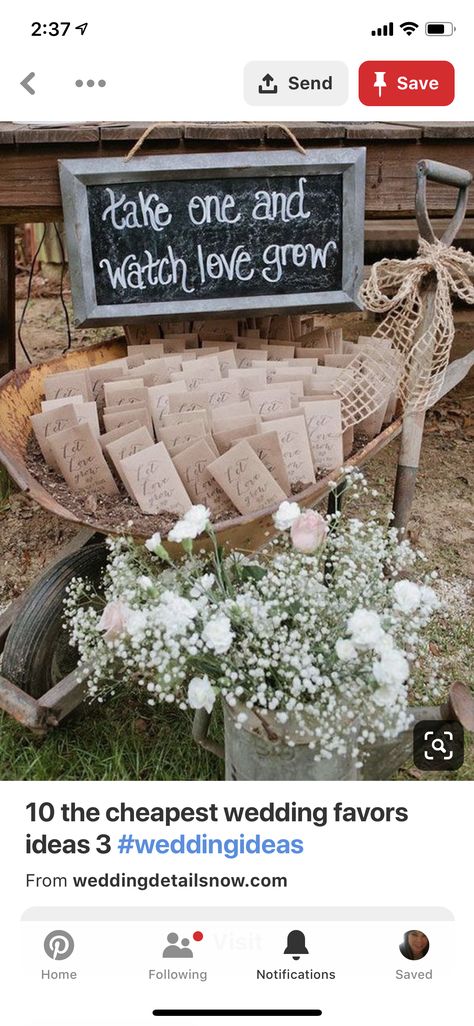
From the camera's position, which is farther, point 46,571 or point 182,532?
point 46,571

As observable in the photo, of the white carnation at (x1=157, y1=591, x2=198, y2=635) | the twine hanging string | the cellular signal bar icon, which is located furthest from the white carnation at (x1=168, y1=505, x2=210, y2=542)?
the cellular signal bar icon

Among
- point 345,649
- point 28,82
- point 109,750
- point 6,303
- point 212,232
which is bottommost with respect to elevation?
point 109,750

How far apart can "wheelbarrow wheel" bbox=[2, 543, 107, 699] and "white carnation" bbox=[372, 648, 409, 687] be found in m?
0.98

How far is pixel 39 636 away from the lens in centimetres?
222

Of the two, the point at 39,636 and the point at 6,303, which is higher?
the point at 6,303

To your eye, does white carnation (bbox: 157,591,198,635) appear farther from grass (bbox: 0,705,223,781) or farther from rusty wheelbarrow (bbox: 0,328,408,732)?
grass (bbox: 0,705,223,781)

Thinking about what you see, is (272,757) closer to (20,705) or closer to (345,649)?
(345,649)

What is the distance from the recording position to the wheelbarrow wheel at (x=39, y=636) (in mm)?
2207

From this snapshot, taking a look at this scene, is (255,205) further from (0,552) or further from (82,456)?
(0,552)

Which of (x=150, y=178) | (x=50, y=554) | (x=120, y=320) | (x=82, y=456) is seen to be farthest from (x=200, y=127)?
(x=50, y=554)

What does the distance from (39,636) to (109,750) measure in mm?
327

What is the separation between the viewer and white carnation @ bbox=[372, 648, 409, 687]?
4.85 ft
